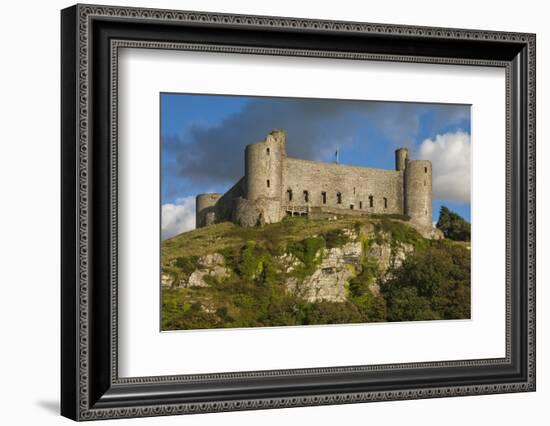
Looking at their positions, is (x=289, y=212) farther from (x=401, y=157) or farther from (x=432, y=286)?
(x=432, y=286)

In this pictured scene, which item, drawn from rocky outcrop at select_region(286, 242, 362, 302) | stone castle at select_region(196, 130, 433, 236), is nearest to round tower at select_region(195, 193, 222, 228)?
stone castle at select_region(196, 130, 433, 236)

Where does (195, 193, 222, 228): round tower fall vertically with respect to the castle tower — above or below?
below

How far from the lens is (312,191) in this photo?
835cm

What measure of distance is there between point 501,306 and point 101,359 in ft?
12.1

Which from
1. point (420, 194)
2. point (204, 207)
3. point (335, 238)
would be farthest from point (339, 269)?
point (204, 207)

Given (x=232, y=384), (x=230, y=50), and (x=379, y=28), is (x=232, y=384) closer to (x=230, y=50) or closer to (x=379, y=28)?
(x=230, y=50)

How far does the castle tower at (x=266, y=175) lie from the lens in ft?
26.8

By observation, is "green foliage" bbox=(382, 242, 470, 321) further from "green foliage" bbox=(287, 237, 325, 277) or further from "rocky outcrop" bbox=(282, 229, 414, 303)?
"green foliage" bbox=(287, 237, 325, 277)

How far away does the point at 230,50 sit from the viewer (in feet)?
26.5

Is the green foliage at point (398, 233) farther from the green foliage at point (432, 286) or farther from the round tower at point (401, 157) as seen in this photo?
the round tower at point (401, 157)

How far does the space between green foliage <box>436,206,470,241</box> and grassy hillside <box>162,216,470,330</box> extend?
85 millimetres

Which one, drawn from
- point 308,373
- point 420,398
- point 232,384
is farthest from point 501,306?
point 232,384

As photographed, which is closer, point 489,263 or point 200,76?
point 200,76

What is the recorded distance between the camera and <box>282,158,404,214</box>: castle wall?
8422 millimetres
